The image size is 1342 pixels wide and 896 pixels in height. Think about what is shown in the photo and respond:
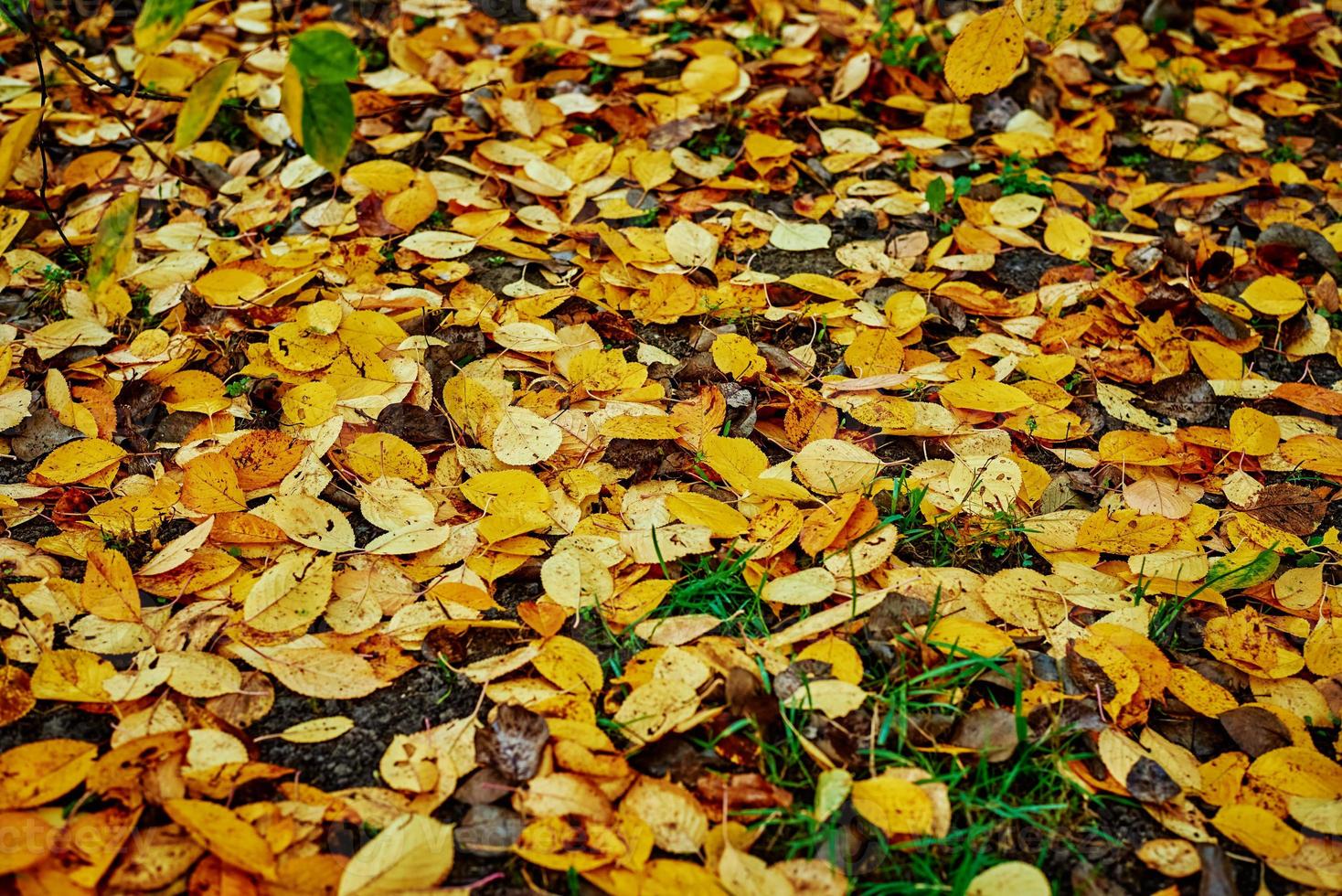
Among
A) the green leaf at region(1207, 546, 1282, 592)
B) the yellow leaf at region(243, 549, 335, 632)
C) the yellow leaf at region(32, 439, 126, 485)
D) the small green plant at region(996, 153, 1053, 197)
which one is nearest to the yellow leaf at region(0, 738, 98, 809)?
the yellow leaf at region(243, 549, 335, 632)

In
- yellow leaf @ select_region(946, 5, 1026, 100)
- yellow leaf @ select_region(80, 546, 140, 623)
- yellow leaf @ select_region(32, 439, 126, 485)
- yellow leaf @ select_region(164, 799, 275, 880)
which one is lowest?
yellow leaf @ select_region(164, 799, 275, 880)

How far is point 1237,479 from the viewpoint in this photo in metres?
1.78

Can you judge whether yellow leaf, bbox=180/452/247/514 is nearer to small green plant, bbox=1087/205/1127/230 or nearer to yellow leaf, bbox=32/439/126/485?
yellow leaf, bbox=32/439/126/485

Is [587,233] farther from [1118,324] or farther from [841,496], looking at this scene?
[1118,324]

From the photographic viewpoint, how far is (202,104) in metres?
1.16

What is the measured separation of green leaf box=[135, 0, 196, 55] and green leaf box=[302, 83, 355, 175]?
0.14 m

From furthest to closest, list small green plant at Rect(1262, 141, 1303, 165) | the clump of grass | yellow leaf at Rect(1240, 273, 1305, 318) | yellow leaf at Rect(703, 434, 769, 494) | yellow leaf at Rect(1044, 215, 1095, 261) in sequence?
small green plant at Rect(1262, 141, 1303, 165) < yellow leaf at Rect(1044, 215, 1095, 261) < yellow leaf at Rect(1240, 273, 1305, 318) < yellow leaf at Rect(703, 434, 769, 494) < the clump of grass

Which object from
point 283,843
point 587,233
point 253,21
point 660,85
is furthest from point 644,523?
point 253,21

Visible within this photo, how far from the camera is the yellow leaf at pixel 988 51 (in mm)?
1403

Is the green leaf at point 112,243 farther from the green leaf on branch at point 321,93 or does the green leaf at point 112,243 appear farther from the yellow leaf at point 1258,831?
the yellow leaf at point 1258,831

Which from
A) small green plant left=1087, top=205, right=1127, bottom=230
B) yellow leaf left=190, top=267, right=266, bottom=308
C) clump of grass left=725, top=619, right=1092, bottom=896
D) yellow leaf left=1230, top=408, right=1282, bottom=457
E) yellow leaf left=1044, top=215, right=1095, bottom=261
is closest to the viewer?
clump of grass left=725, top=619, right=1092, bottom=896

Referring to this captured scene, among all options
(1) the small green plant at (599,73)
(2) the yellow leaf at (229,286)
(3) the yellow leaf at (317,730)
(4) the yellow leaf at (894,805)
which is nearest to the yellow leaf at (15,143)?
(2) the yellow leaf at (229,286)

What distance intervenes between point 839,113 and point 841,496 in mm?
1438

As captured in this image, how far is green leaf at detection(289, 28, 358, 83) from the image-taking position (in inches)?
43.9
